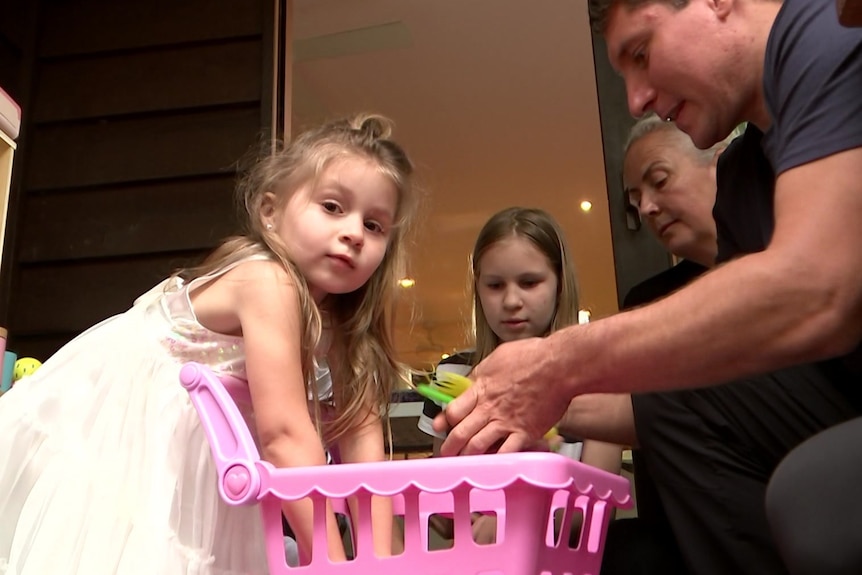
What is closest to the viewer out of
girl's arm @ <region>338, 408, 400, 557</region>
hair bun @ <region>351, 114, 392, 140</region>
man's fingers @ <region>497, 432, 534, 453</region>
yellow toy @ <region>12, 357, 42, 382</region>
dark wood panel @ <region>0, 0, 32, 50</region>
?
man's fingers @ <region>497, 432, 534, 453</region>

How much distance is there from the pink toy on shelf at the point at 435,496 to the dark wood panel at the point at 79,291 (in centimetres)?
135

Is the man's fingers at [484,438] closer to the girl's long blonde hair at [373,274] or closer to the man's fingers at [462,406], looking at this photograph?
the man's fingers at [462,406]

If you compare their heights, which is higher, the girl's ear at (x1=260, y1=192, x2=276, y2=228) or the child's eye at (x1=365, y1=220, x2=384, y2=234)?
the girl's ear at (x1=260, y1=192, x2=276, y2=228)

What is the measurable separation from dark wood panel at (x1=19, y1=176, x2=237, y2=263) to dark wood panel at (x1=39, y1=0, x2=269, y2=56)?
406 mm

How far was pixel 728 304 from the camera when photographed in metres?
0.59

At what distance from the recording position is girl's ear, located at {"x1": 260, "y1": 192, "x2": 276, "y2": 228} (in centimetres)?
109

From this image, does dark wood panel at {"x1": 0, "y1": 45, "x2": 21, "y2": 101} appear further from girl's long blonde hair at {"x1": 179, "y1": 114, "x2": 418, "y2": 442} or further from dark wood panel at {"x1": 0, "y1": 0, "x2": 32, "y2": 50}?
girl's long blonde hair at {"x1": 179, "y1": 114, "x2": 418, "y2": 442}

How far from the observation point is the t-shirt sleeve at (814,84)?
23.6 inches

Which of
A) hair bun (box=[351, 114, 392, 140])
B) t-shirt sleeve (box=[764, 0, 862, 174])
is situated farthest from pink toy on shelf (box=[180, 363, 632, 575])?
hair bun (box=[351, 114, 392, 140])

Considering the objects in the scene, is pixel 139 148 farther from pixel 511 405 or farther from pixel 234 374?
pixel 511 405

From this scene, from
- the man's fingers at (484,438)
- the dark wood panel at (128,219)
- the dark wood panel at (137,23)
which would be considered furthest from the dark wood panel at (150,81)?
the man's fingers at (484,438)

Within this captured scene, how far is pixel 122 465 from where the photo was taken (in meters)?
0.86

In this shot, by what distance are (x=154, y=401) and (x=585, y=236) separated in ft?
10.3

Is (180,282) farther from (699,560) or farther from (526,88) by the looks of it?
(526,88)
